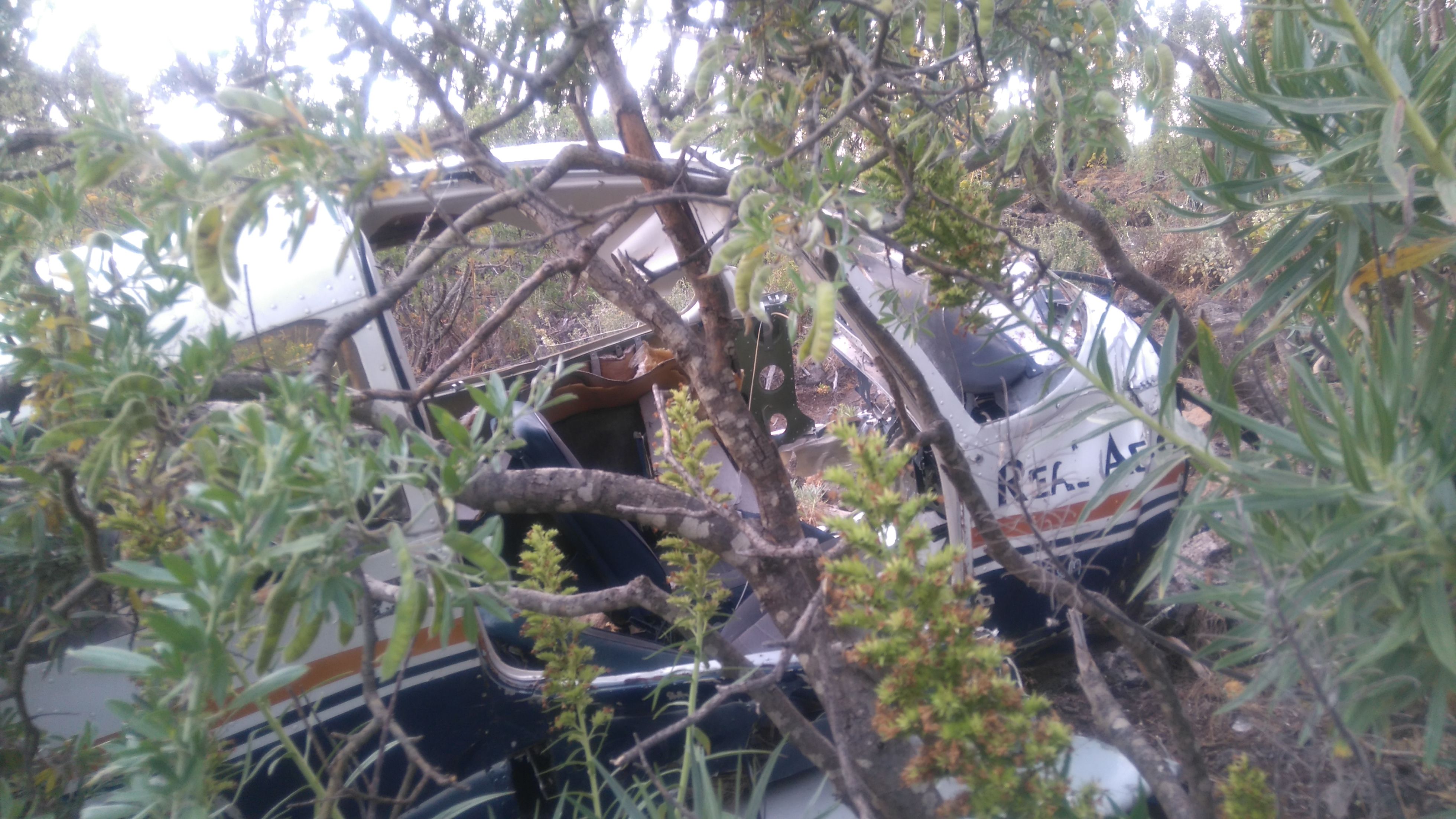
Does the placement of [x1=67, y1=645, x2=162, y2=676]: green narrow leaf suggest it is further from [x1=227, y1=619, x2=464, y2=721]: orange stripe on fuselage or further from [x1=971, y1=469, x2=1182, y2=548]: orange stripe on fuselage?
[x1=971, y1=469, x2=1182, y2=548]: orange stripe on fuselage

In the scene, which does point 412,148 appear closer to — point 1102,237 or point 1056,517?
point 1102,237

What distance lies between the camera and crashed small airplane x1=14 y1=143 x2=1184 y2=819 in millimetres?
1921

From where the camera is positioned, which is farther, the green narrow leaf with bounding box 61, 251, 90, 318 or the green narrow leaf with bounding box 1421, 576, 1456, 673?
the green narrow leaf with bounding box 61, 251, 90, 318

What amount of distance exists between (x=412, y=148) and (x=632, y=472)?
315 cm

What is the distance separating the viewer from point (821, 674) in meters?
1.63

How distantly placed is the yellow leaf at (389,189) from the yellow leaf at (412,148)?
0.06 meters

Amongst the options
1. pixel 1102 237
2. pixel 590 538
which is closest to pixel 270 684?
pixel 1102 237

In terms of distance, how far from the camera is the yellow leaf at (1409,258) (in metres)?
1.08

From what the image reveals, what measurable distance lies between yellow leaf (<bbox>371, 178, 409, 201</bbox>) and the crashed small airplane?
499 mm

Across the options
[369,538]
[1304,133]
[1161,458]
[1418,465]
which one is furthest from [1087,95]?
[369,538]

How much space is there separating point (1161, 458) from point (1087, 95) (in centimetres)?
73

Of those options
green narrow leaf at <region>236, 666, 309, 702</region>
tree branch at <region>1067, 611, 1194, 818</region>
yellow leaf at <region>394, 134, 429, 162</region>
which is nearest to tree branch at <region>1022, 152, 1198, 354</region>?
tree branch at <region>1067, 611, 1194, 818</region>

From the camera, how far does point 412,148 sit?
96cm

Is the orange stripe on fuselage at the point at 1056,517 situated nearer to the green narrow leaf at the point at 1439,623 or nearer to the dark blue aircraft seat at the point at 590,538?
the dark blue aircraft seat at the point at 590,538
